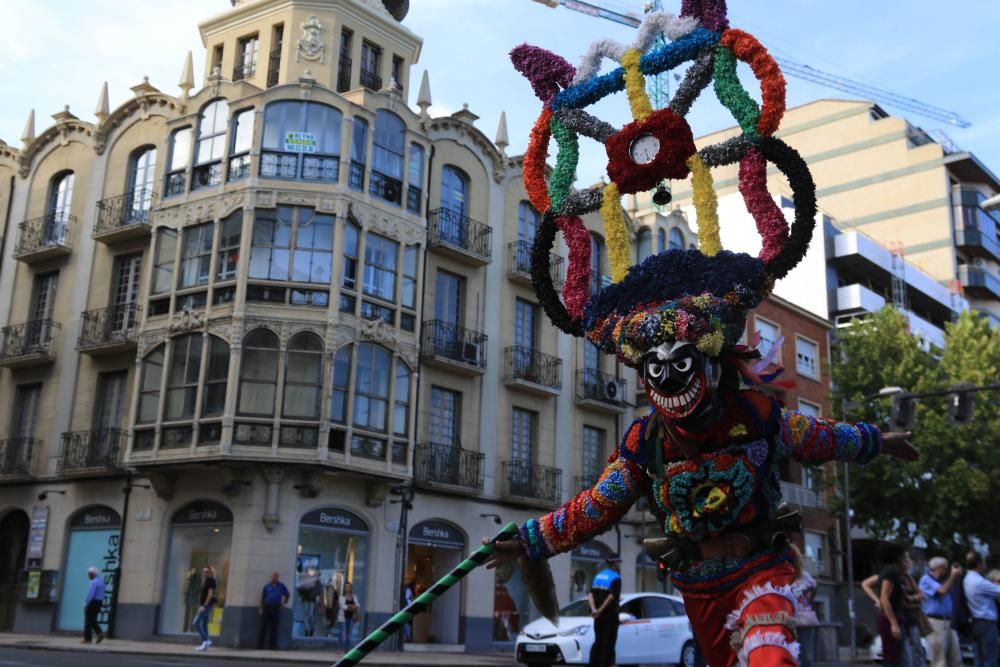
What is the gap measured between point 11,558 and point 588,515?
27543 millimetres

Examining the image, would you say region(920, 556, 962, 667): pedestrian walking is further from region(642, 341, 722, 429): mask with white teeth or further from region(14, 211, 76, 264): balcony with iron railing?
region(14, 211, 76, 264): balcony with iron railing

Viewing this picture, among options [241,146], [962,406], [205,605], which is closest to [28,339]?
[241,146]

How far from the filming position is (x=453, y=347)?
2845cm

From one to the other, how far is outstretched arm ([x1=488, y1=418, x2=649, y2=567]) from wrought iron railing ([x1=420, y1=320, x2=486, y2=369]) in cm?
2237

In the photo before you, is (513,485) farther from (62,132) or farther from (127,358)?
(62,132)

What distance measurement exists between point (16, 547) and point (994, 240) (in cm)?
4905

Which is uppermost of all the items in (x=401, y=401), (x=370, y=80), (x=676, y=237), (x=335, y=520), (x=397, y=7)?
(x=397, y=7)

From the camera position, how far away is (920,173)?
178 feet

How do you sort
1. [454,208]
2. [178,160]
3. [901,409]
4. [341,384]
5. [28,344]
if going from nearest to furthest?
[901,409], [341,384], [178,160], [28,344], [454,208]

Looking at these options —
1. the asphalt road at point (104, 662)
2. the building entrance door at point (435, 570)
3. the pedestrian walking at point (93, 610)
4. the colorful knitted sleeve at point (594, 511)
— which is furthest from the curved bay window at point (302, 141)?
the colorful knitted sleeve at point (594, 511)

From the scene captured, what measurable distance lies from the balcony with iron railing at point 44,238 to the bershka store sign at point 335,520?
10744mm

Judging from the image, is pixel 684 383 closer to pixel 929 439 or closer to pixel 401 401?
pixel 401 401

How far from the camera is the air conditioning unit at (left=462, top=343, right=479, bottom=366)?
1124 inches

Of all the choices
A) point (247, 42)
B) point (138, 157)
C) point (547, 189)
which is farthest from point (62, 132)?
point (547, 189)
